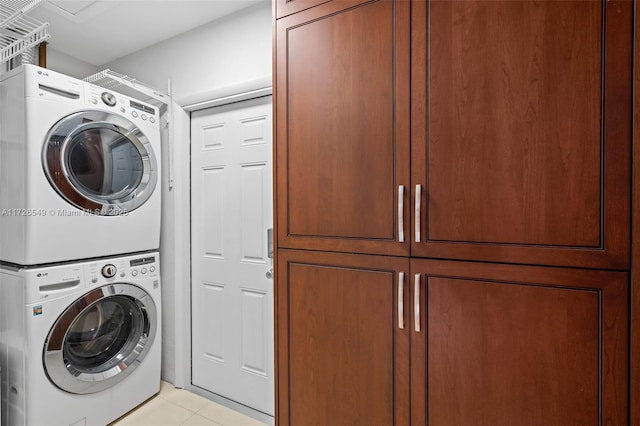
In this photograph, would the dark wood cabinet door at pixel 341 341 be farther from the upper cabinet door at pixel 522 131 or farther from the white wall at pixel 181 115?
the white wall at pixel 181 115

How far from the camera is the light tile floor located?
6.54 feet

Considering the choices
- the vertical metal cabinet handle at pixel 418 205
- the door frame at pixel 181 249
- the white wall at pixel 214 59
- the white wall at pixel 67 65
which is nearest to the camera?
the vertical metal cabinet handle at pixel 418 205

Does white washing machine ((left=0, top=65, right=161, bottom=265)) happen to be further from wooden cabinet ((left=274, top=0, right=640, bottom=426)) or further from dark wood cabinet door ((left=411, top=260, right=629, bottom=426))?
dark wood cabinet door ((left=411, top=260, right=629, bottom=426))

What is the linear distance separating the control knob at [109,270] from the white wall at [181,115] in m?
0.44

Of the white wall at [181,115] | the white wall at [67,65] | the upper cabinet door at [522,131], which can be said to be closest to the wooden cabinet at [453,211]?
the upper cabinet door at [522,131]

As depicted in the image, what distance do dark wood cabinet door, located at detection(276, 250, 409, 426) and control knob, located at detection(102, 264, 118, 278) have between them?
1.21 metres

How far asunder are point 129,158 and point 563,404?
2376 mm

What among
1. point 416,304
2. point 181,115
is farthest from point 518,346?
point 181,115

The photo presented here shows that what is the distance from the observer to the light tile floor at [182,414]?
1.99m

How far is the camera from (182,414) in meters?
2.07

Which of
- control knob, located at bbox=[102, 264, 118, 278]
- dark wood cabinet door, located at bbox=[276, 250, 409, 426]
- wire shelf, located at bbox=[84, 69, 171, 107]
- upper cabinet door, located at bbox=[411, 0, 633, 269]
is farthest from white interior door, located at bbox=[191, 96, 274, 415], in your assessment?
upper cabinet door, located at bbox=[411, 0, 633, 269]

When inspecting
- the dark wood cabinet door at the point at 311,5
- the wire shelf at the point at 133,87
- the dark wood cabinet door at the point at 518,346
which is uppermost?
the wire shelf at the point at 133,87

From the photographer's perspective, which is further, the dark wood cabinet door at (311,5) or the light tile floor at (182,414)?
the light tile floor at (182,414)

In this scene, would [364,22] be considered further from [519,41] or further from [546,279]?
[546,279]
